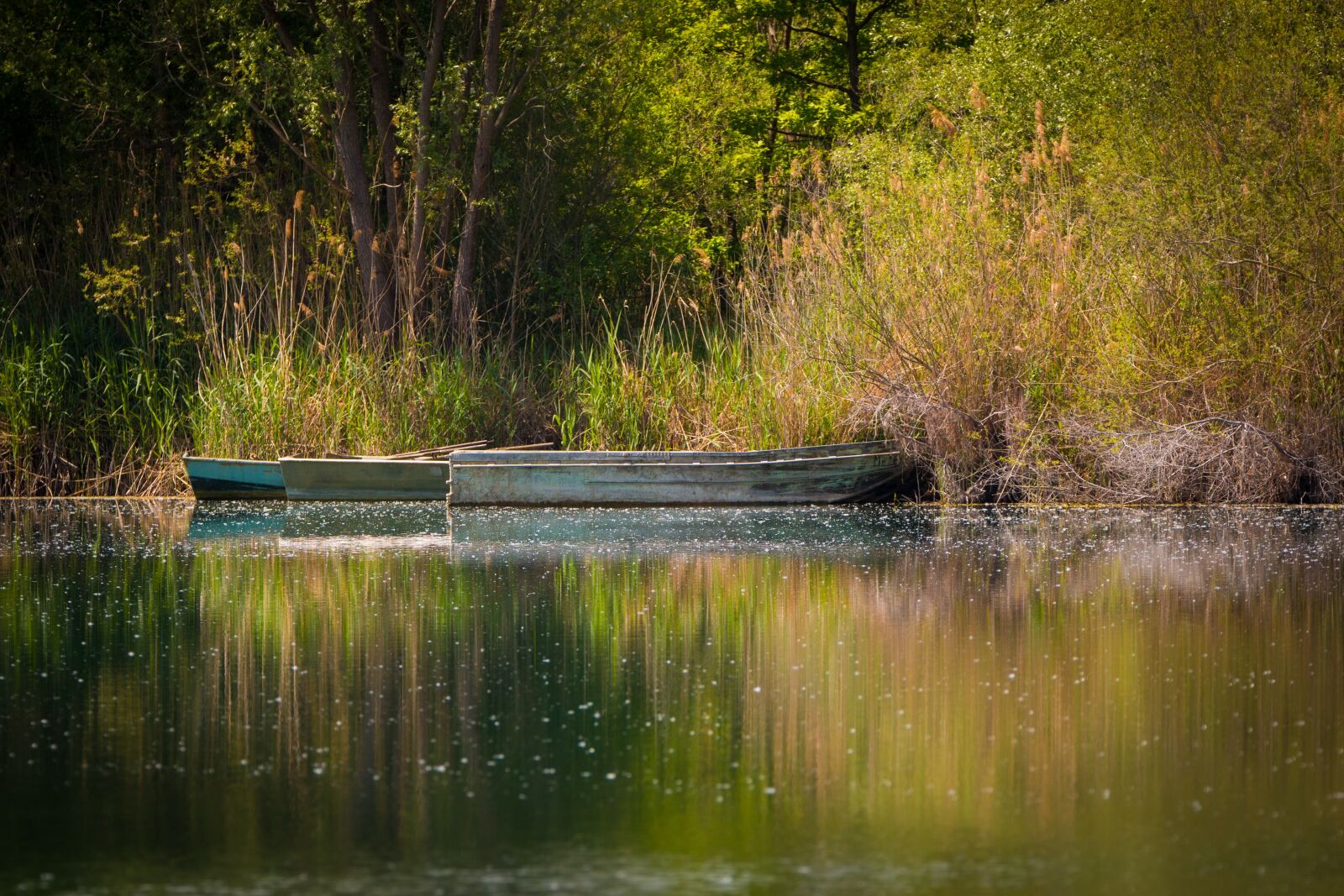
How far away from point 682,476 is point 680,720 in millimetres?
8220

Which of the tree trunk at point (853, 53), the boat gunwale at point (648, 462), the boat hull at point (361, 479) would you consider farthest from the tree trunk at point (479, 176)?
the tree trunk at point (853, 53)

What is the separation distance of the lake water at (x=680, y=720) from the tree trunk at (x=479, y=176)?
7.02 metres

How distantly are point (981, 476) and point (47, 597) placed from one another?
291 inches

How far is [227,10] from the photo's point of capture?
17.2m

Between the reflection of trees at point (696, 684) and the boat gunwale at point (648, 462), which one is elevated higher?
the boat gunwale at point (648, 462)

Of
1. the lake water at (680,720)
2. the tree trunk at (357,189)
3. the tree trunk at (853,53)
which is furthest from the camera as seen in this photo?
the tree trunk at (853,53)

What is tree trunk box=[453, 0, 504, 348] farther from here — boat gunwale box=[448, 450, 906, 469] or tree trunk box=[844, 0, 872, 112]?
tree trunk box=[844, 0, 872, 112]

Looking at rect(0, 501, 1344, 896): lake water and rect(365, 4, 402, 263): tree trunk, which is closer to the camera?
rect(0, 501, 1344, 896): lake water

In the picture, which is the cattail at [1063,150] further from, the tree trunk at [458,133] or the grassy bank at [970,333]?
the tree trunk at [458,133]

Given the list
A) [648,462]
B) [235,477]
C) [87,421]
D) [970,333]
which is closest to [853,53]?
[970,333]

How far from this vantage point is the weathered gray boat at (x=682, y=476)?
14.1m

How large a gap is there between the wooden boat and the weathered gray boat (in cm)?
165

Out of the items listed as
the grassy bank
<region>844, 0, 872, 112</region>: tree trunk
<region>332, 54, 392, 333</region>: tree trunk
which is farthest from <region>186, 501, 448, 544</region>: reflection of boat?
<region>844, 0, 872, 112</region>: tree trunk

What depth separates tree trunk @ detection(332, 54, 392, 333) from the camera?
17625mm
